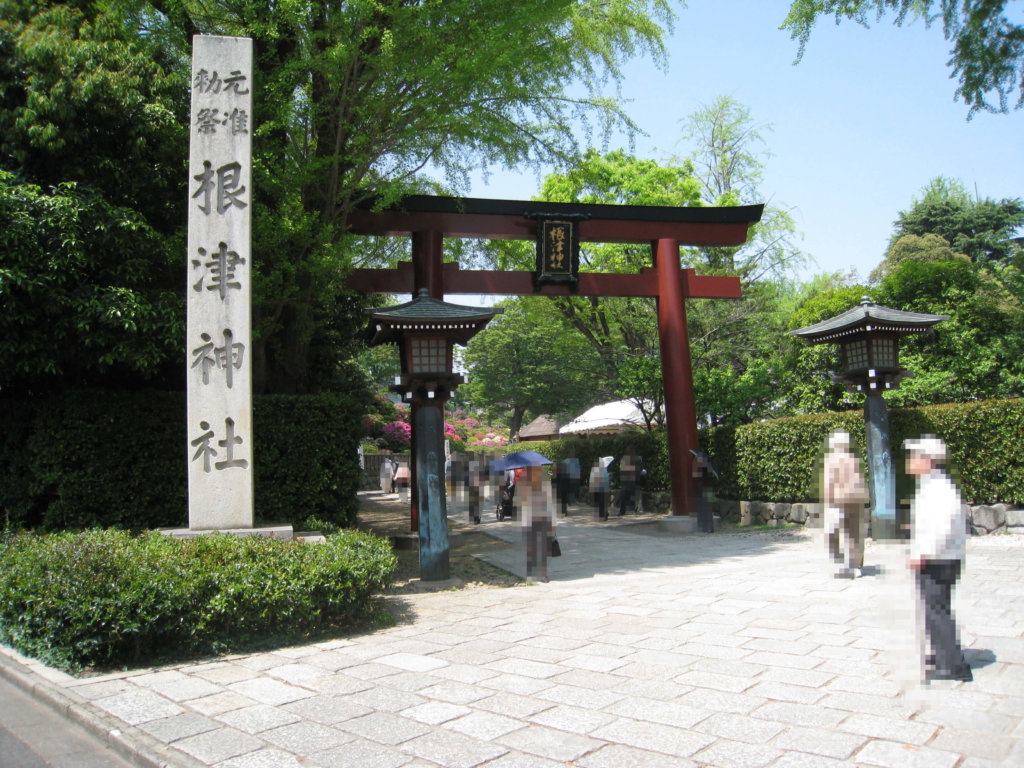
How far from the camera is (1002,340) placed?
51.4ft

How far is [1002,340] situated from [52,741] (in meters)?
18.3

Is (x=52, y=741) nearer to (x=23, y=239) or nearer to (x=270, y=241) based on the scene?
(x=23, y=239)

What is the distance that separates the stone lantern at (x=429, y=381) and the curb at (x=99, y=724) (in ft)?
15.6

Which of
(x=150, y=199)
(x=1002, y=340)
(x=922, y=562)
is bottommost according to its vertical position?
(x=922, y=562)

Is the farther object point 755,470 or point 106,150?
point 755,470

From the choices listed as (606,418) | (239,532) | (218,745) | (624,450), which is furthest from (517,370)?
(218,745)

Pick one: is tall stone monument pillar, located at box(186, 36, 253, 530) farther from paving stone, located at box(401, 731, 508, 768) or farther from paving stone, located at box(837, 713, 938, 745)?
paving stone, located at box(837, 713, 938, 745)

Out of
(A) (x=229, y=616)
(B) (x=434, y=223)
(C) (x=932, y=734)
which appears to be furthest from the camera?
(B) (x=434, y=223)

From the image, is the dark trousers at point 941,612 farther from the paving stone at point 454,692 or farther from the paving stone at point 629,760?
the paving stone at point 454,692

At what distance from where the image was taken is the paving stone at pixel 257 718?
→ 4.22 metres

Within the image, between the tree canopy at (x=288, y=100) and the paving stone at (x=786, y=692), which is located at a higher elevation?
the tree canopy at (x=288, y=100)

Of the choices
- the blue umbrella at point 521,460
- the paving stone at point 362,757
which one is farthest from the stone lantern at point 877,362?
the paving stone at point 362,757

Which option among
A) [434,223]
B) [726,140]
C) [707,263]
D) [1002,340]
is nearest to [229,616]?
[434,223]

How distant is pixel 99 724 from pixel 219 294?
4.96m
